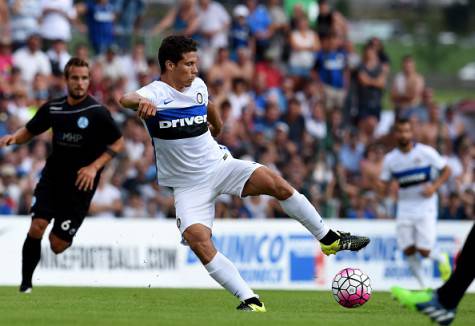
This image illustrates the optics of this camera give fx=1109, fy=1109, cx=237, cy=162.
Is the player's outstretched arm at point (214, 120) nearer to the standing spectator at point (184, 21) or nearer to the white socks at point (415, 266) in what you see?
the white socks at point (415, 266)

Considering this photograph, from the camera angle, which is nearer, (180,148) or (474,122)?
(180,148)

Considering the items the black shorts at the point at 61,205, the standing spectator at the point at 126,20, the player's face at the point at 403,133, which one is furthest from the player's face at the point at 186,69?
the standing spectator at the point at 126,20

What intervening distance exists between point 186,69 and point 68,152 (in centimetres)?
302

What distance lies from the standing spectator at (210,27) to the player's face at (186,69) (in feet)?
43.0

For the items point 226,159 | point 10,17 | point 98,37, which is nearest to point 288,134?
point 98,37

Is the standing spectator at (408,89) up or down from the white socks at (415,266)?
up

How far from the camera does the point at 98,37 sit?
79.5ft

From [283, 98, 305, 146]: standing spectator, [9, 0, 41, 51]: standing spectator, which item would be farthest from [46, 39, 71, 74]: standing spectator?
[283, 98, 305, 146]: standing spectator

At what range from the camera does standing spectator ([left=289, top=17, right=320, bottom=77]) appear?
2492cm

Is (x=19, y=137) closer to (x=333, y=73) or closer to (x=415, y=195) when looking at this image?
(x=415, y=195)

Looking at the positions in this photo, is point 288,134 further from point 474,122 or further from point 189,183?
point 189,183

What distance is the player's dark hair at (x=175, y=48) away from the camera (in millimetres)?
11429

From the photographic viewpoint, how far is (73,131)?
13.8 metres

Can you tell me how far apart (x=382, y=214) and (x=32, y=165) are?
7.19 m
